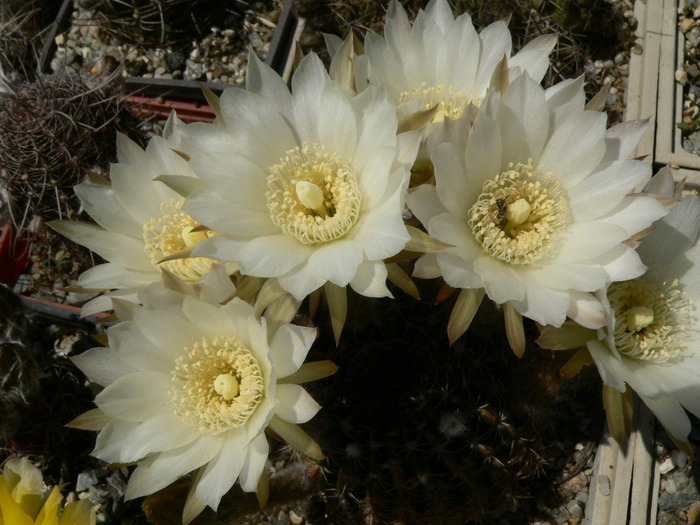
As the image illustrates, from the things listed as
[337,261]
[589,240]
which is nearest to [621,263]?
[589,240]

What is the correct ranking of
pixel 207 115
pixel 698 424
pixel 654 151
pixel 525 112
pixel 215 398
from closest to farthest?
pixel 525 112 < pixel 215 398 < pixel 698 424 < pixel 654 151 < pixel 207 115

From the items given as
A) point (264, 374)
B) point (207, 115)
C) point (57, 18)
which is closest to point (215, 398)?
point (264, 374)

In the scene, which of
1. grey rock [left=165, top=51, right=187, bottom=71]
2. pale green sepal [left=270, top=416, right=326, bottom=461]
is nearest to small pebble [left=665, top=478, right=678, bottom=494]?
pale green sepal [left=270, top=416, right=326, bottom=461]

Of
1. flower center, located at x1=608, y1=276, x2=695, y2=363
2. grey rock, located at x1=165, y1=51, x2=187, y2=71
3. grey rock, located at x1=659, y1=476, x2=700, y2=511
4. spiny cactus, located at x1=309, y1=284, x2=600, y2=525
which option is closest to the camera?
flower center, located at x1=608, y1=276, x2=695, y2=363

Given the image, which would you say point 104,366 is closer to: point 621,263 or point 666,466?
point 621,263

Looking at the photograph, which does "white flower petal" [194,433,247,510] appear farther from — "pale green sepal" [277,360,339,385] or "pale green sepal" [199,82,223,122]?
"pale green sepal" [199,82,223,122]

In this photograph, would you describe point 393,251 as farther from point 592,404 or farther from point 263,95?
point 592,404

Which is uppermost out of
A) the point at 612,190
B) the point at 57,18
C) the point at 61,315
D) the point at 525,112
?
the point at 525,112
